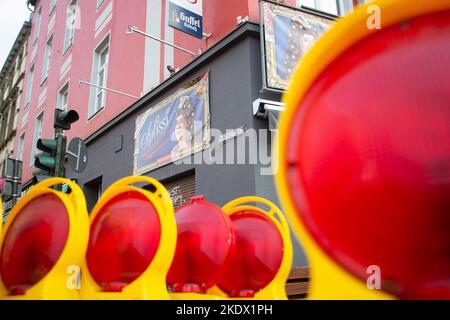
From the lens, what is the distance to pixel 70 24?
1159 cm

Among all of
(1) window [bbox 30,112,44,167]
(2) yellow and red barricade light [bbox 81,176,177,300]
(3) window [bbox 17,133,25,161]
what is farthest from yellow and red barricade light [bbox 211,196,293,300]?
(3) window [bbox 17,133,25,161]

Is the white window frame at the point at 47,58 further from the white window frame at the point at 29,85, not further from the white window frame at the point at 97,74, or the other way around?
the white window frame at the point at 97,74

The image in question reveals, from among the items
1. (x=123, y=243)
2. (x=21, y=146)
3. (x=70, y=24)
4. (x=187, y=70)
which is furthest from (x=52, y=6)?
(x=123, y=243)

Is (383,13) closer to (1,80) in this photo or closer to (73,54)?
(73,54)

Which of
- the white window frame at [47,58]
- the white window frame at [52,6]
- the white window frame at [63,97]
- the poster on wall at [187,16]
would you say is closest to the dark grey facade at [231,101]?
the poster on wall at [187,16]

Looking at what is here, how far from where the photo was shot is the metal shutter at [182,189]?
19.3ft

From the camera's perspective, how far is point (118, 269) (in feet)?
3.70

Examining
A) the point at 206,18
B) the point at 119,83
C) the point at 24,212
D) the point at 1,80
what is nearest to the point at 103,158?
the point at 119,83

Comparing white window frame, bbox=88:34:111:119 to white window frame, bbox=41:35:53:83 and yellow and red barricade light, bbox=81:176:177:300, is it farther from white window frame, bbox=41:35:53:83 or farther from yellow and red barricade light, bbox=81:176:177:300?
yellow and red barricade light, bbox=81:176:177:300

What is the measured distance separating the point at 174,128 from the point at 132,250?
200 inches

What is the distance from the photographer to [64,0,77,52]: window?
11.4 meters

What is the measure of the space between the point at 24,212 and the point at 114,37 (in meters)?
8.46

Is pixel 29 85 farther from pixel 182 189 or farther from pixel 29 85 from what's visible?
pixel 182 189

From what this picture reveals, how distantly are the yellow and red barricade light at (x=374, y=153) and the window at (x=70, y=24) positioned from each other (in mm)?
12345
